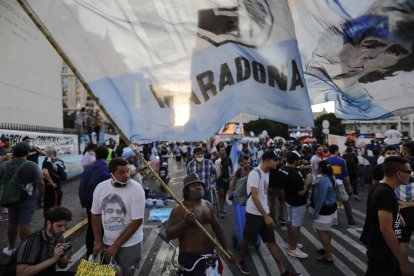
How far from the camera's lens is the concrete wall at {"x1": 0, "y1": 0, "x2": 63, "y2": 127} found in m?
15.4

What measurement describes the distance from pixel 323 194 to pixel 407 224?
4.08 ft

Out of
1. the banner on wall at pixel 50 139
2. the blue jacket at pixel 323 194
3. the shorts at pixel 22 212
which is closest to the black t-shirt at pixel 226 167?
the blue jacket at pixel 323 194

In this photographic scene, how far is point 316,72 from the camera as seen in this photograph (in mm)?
3443

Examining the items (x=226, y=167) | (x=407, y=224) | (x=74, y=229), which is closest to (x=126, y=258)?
(x=407, y=224)

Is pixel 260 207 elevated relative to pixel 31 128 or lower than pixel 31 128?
lower

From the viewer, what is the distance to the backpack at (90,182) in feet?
16.4

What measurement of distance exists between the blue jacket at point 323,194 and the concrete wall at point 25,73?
47.3 ft

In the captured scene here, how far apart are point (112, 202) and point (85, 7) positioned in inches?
72.1

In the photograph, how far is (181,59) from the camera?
280cm

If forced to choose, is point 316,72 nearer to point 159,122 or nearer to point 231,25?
point 231,25

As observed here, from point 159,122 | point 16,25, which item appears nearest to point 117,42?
point 159,122

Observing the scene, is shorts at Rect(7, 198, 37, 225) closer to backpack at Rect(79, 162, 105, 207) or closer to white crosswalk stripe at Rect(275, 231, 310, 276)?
backpack at Rect(79, 162, 105, 207)

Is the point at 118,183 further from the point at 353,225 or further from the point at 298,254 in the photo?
the point at 353,225

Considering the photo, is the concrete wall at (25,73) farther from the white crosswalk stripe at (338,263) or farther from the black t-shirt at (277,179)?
the white crosswalk stripe at (338,263)
